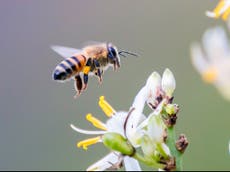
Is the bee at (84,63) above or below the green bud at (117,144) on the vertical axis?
above

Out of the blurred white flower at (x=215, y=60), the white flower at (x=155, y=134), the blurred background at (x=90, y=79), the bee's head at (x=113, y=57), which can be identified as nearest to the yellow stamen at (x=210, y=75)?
→ the blurred white flower at (x=215, y=60)

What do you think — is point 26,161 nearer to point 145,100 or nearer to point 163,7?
point 163,7

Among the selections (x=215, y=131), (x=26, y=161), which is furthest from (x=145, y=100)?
(x=26, y=161)

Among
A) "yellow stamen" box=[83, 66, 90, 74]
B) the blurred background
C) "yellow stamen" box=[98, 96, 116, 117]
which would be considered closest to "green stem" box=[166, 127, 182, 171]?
"yellow stamen" box=[98, 96, 116, 117]

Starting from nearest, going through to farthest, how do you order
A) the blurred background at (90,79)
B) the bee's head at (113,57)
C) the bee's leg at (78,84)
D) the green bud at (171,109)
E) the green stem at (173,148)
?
1. the green stem at (173,148)
2. the green bud at (171,109)
3. the bee's leg at (78,84)
4. the bee's head at (113,57)
5. the blurred background at (90,79)

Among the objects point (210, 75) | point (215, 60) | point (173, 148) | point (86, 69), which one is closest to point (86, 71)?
point (86, 69)

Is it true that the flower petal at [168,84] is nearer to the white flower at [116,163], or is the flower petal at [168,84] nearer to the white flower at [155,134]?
the white flower at [155,134]

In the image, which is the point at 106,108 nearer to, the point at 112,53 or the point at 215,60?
the point at 215,60

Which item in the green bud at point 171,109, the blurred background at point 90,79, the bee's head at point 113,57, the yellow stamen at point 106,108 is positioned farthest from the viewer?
the blurred background at point 90,79
